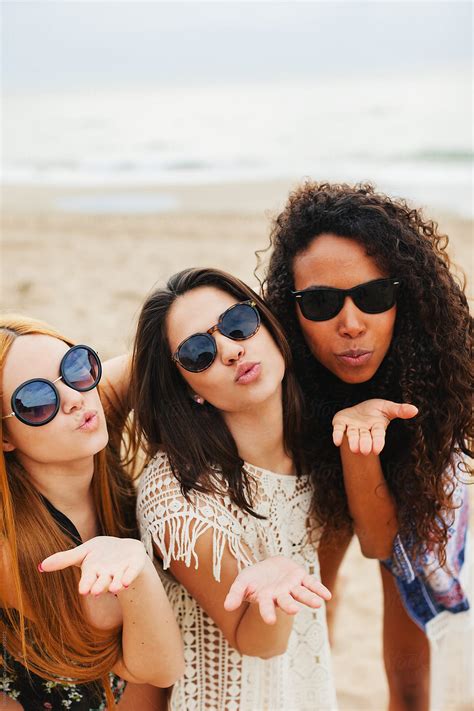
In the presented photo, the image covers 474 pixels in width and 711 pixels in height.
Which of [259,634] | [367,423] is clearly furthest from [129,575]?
[367,423]

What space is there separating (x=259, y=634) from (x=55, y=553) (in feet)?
→ 2.34

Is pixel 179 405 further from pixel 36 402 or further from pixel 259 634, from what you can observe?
pixel 259 634

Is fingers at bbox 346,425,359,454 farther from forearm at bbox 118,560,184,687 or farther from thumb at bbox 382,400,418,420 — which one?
forearm at bbox 118,560,184,687

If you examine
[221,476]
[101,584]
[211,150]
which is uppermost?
[211,150]

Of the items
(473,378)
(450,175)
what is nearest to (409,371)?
(473,378)

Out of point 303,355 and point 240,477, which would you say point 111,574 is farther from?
point 303,355

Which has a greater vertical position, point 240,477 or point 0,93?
point 0,93

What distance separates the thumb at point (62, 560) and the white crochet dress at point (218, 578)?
1.08 feet

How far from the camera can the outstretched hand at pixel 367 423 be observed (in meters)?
Result: 2.54

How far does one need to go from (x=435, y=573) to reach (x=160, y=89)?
55012 mm

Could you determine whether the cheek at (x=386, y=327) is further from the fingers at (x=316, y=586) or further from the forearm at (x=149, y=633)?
the forearm at (x=149, y=633)

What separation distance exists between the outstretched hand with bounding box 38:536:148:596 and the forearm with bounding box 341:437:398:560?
882 millimetres

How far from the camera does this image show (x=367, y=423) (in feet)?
8.57

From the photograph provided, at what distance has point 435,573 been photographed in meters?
3.16
